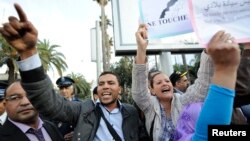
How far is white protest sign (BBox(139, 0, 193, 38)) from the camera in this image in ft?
10.3

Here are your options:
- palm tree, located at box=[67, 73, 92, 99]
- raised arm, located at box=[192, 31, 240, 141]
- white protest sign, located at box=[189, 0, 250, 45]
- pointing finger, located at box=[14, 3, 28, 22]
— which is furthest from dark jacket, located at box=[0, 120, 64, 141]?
palm tree, located at box=[67, 73, 92, 99]

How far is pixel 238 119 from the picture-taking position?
2.13 m

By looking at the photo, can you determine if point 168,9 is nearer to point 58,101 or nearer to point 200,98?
point 200,98

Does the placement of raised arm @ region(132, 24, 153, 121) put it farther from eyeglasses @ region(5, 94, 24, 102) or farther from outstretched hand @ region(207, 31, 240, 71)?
outstretched hand @ region(207, 31, 240, 71)

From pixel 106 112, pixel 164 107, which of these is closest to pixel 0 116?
A: pixel 106 112

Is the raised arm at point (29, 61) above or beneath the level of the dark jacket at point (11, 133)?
above

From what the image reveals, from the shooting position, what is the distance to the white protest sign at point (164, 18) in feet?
10.3

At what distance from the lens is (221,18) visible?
182 centimetres

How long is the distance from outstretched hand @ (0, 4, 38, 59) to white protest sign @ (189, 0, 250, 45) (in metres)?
0.87

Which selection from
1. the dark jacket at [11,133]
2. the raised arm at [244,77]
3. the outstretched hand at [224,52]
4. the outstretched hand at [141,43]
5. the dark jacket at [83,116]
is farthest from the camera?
the outstretched hand at [141,43]

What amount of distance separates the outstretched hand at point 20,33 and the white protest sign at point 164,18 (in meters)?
1.84

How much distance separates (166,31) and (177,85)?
232 cm

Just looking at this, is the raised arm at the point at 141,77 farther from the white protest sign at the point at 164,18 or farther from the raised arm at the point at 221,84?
the raised arm at the point at 221,84

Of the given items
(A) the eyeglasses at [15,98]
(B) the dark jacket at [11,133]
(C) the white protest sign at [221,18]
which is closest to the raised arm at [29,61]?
(B) the dark jacket at [11,133]
